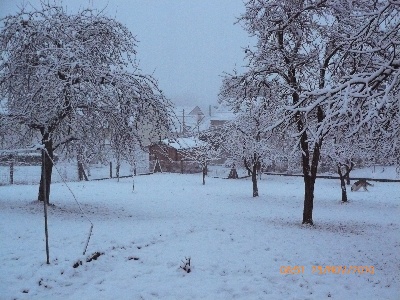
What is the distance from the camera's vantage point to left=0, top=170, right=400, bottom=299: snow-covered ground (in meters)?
5.91

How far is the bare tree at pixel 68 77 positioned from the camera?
1045 centimetres

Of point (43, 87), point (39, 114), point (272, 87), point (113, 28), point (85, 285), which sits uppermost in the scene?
point (113, 28)

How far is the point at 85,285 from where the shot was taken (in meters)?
5.98

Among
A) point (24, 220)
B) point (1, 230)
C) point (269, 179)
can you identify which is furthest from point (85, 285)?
point (269, 179)

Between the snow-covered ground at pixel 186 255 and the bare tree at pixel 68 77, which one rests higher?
the bare tree at pixel 68 77

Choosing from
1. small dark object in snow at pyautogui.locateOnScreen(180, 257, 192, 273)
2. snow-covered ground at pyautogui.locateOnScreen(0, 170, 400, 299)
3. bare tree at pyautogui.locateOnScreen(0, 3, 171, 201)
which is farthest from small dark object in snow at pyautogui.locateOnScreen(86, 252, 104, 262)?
bare tree at pyautogui.locateOnScreen(0, 3, 171, 201)

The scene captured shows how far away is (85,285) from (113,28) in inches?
387

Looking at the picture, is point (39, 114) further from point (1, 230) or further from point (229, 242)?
point (229, 242)

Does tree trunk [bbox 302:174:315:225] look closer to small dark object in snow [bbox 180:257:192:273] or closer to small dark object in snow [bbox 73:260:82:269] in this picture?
small dark object in snow [bbox 180:257:192:273]

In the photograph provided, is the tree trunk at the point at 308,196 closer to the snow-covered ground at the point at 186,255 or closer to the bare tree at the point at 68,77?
the snow-covered ground at the point at 186,255
